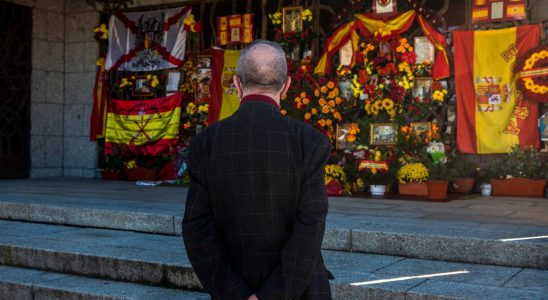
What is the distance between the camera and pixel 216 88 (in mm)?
11289

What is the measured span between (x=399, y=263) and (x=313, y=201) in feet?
9.92

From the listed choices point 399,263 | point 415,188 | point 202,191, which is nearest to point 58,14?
point 415,188

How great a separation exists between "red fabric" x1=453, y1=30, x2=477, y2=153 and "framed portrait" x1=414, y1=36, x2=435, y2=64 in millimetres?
395

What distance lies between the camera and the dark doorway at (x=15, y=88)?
12.1 metres

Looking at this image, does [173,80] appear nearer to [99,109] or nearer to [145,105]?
[145,105]

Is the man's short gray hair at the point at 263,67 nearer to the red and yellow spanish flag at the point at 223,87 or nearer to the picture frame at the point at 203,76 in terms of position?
the red and yellow spanish flag at the point at 223,87

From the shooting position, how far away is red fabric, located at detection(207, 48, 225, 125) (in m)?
11.3

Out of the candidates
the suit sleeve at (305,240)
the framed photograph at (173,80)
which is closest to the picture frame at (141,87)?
the framed photograph at (173,80)

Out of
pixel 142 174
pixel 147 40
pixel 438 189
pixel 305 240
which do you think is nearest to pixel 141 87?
pixel 147 40

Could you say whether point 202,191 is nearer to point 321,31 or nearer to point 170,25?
point 321,31

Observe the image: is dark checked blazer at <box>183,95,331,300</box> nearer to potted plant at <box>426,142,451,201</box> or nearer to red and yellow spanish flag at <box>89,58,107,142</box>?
potted plant at <box>426,142,451,201</box>

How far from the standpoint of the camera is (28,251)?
5.79m

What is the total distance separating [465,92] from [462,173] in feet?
4.04

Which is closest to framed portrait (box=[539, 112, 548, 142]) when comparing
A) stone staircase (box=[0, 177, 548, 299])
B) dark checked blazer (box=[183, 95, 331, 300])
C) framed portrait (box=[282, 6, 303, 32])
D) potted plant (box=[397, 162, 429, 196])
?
potted plant (box=[397, 162, 429, 196])
